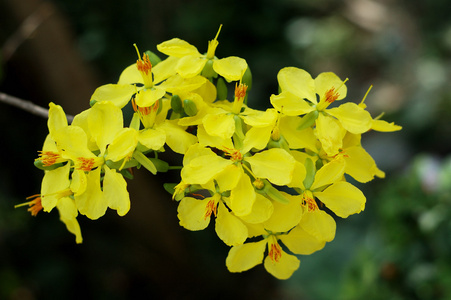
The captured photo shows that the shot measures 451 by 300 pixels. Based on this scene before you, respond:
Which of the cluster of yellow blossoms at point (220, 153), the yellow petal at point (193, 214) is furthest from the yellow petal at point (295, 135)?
the yellow petal at point (193, 214)

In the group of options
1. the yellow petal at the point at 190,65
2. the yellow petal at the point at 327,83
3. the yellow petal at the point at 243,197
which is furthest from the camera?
the yellow petal at the point at 327,83

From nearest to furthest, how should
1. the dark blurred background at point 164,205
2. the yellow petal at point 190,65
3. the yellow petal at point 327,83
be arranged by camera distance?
the yellow petal at point 190,65 < the yellow petal at point 327,83 < the dark blurred background at point 164,205

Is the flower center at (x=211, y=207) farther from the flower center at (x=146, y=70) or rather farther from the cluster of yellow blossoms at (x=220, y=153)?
the flower center at (x=146, y=70)

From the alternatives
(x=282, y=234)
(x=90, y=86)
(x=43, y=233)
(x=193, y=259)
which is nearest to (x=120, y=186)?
(x=282, y=234)

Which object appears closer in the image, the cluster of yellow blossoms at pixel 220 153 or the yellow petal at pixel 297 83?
the cluster of yellow blossoms at pixel 220 153

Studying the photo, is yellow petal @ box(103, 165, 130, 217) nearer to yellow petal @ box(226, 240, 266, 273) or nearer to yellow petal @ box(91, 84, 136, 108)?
yellow petal @ box(91, 84, 136, 108)

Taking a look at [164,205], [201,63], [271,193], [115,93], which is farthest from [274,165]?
[164,205]

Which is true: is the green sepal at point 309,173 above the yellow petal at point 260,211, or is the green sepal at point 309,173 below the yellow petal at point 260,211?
above

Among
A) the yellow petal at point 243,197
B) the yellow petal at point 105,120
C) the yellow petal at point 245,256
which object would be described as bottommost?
the yellow petal at point 245,256
